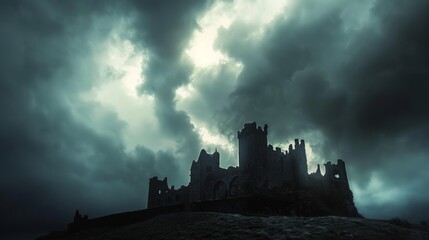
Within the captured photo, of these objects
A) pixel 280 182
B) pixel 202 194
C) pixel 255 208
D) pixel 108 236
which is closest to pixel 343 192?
pixel 280 182

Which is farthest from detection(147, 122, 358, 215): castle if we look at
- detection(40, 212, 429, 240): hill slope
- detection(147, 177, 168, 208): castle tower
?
detection(40, 212, 429, 240): hill slope

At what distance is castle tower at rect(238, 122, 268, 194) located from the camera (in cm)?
6073

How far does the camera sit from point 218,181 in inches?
2835

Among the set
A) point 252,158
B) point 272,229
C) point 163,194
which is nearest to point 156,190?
point 163,194

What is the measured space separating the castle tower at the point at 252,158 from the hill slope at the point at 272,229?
32854 millimetres

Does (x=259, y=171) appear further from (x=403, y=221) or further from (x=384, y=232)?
(x=384, y=232)

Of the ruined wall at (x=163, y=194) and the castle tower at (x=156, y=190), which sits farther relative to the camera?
the castle tower at (x=156, y=190)

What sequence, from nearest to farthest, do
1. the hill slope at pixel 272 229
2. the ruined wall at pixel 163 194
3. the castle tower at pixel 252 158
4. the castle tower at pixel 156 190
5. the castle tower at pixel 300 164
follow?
the hill slope at pixel 272 229 < the castle tower at pixel 252 158 < the castle tower at pixel 300 164 < the ruined wall at pixel 163 194 < the castle tower at pixel 156 190

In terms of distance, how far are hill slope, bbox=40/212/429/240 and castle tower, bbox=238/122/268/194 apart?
32.9 metres

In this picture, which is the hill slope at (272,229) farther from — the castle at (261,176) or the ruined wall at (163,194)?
the ruined wall at (163,194)

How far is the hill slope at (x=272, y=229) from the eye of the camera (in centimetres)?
2141

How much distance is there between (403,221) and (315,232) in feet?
26.5

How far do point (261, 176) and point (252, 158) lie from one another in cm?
329

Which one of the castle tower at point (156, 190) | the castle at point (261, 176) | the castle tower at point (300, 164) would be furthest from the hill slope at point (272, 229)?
the castle tower at point (156, 190)
